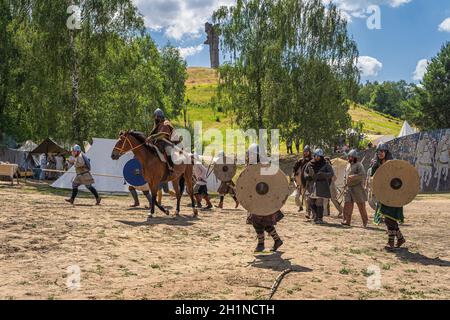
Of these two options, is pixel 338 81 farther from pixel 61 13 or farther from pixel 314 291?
pixel 314 291

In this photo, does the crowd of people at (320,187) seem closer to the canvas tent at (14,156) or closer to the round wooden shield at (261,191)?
the round wooden shield at (261,191)

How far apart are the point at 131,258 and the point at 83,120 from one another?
20.3 meters

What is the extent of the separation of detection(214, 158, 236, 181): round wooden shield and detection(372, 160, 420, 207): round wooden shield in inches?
302

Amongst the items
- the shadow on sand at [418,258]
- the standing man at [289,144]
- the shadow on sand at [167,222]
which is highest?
the standing man at [289,144]

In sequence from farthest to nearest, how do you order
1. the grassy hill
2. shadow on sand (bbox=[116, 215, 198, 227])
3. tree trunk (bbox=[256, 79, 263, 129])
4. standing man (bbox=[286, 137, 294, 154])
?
the grassy hill, standing man (bbox=[286, 137, 294, 154]), tree trunk (bbox=[256, 79, 263, 129]), shadow on sand (bbox=[116, 215, 198, 227])

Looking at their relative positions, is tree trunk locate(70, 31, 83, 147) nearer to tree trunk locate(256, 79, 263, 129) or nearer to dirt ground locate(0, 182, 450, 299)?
tree trunk locate(256, 79, 263, 129)

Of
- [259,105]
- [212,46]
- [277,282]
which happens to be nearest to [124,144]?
[277,282]

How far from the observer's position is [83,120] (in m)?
26.4

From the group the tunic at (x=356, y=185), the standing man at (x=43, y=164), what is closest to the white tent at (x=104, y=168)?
the standing man at (x=43, y=164)

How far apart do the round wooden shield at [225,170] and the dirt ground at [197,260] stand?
4.19m

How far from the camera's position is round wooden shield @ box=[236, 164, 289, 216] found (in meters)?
7.89

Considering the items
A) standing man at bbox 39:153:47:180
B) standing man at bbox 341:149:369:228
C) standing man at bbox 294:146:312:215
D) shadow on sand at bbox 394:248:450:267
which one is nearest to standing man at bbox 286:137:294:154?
standing man at bbox 39:153:47:180

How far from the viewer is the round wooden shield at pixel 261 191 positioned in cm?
789
